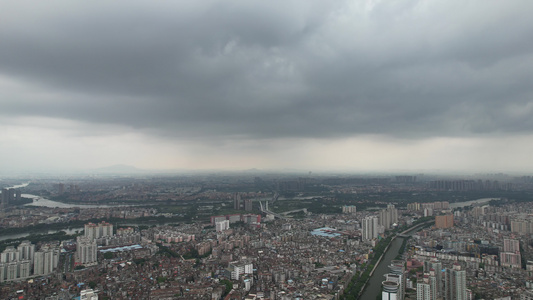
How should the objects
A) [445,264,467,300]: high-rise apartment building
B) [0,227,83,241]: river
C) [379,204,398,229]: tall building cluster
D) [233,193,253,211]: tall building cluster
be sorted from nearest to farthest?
[445,264,467,300]: high-rise apartment building < [0,227,83,241]: river < [379,204,398,229]: tall building cluster < [233,193,253,211]: tall building cluster

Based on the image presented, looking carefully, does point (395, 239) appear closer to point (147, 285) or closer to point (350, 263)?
point (350, 263)

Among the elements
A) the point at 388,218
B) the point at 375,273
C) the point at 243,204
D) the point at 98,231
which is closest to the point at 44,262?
the point at 98,231

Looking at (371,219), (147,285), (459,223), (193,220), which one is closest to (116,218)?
(193,220)

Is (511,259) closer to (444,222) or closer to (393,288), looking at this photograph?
(393,288)

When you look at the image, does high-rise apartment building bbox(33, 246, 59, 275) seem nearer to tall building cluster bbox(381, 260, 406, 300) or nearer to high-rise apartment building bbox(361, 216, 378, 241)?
tall building cluster bbox(381, 260, 406, 300)

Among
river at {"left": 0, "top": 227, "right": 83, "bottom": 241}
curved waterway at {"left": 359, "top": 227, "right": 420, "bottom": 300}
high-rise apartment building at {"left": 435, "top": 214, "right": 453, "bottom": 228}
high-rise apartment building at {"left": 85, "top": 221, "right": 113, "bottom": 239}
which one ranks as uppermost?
high-rise apartment building at {"left": 435, "top": 214, "right": 453, "bottom": 228}

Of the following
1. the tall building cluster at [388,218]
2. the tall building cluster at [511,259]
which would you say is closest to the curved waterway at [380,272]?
the tall building cluster at [388,218]

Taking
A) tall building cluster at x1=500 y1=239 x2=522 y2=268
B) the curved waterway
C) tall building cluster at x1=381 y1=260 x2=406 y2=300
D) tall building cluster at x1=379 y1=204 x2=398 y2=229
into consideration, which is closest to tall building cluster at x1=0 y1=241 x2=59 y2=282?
the curved waterway
